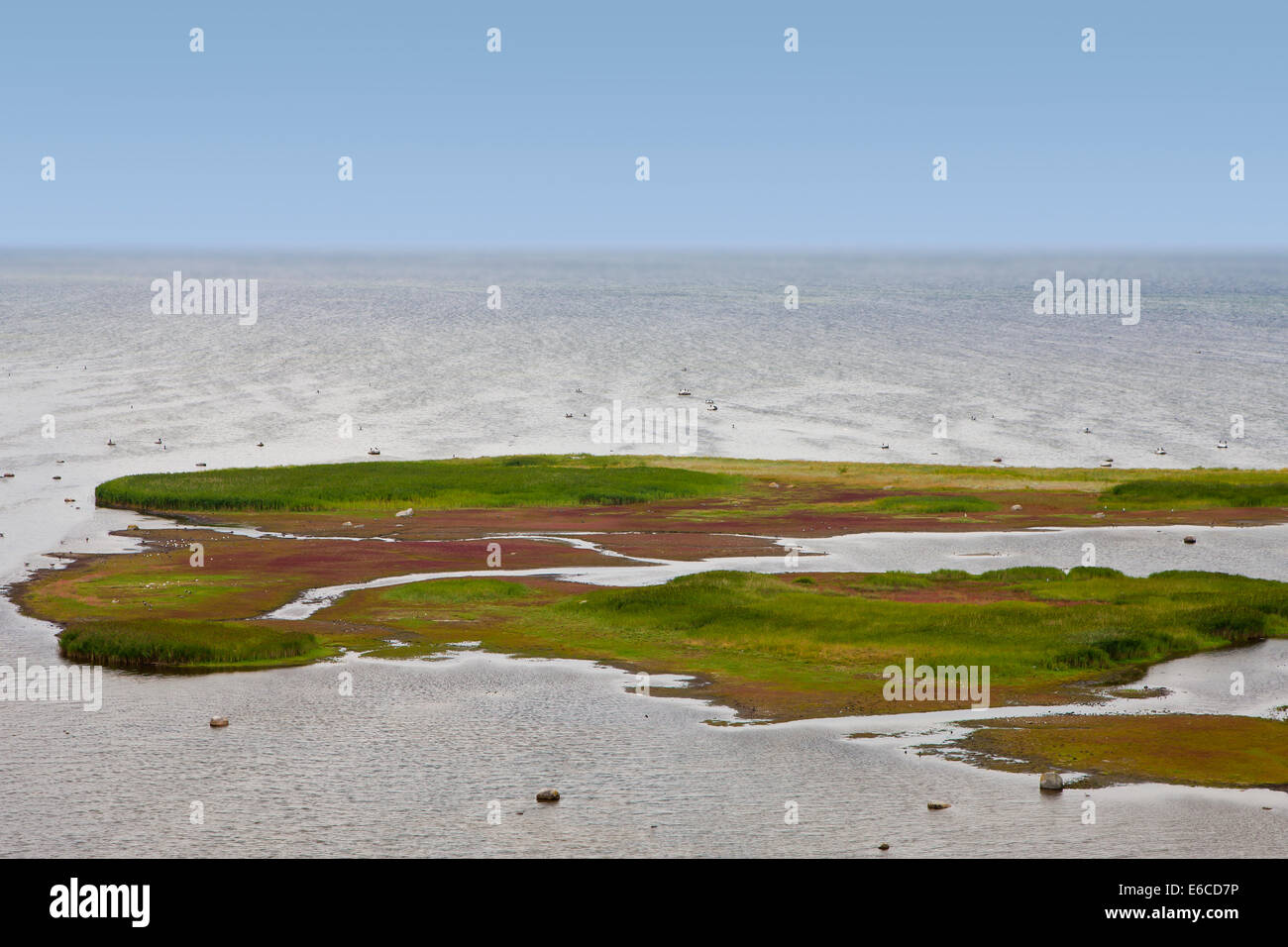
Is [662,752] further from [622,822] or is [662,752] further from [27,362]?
[27,362]

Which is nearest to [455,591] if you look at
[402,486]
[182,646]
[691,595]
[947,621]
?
[691,595]

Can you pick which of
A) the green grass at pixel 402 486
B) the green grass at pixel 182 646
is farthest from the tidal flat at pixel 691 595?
the green grass at pixel 402 486

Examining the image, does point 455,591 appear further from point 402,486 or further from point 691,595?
point 402,486

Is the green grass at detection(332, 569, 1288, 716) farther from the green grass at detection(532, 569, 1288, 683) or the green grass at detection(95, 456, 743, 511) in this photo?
the green grass at detection(95, 456, 743, 511)

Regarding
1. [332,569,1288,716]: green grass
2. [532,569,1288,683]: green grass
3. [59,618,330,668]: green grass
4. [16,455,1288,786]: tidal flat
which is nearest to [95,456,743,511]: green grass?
[16,455,1288,786]: tidal flat
